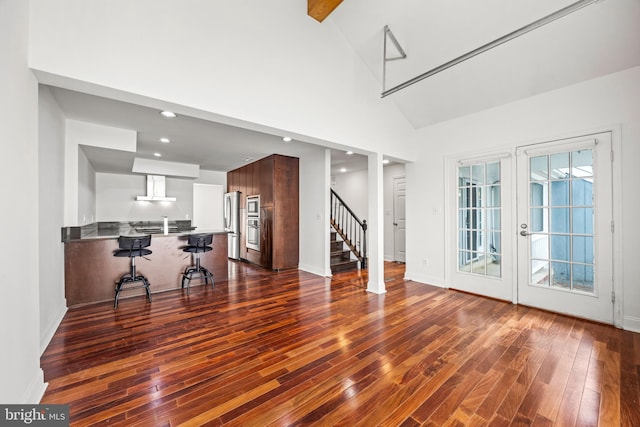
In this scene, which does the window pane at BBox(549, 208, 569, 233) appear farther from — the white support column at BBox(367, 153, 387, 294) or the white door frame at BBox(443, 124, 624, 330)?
the white support column at BBox(367, 153, 387, 294)

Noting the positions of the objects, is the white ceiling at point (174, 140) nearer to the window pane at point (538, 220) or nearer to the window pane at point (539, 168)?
the window pane at point (539, 168)

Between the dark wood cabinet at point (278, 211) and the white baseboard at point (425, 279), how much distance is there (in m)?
2.50

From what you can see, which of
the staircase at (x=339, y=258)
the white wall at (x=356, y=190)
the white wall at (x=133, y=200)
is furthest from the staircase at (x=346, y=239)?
the white wall at (x=133, y=200)

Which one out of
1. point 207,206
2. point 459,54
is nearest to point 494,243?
point 459,54

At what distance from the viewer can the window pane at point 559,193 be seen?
3279mm

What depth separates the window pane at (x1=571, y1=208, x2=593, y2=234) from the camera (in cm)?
311

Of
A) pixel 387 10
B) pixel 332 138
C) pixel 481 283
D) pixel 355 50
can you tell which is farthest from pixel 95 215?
pixel 481 283

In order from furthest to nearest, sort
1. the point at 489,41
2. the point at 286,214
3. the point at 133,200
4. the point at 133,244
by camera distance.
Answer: the point at 133,200
the point at 286,214
the point at 133,244
the point at 489,41

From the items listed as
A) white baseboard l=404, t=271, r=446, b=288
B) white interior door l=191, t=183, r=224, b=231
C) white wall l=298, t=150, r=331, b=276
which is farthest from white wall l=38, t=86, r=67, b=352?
white baseboard l=404, t=271, r=446, b=288

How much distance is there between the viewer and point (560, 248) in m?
3.33

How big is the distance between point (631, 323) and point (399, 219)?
171 inches

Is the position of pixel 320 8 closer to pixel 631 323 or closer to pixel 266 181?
pixel 266 181

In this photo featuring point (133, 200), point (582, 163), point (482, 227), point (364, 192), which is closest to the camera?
point (582, 163)

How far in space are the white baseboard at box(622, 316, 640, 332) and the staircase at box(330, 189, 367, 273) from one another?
3957 millimetres
